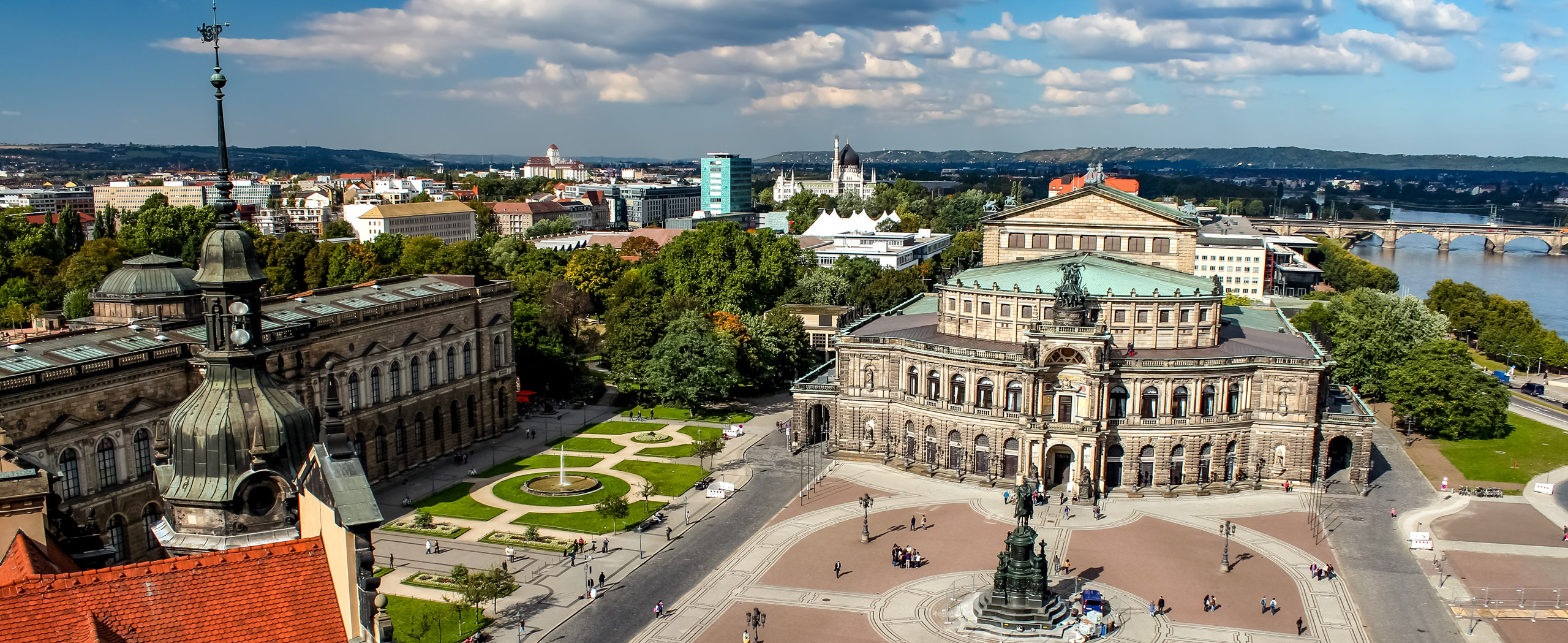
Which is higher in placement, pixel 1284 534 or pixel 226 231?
pixel 226 231

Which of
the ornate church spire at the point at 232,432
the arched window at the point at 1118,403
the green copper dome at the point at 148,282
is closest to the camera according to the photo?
the ornate church spire at the point at 232,432

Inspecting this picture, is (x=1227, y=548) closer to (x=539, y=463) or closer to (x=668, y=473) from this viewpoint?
(x=668, y=473)

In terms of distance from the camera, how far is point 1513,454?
8444cm

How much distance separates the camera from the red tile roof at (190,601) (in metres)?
19.0

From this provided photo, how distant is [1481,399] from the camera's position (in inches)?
3410

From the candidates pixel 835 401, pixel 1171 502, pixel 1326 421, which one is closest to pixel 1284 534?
pixel 1171 502

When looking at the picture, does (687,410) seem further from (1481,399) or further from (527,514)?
(1481,399)

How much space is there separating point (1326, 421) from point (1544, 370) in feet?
221

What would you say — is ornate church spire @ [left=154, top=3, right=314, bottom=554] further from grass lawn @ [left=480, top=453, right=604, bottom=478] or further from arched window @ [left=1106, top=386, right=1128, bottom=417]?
arched window @ [left=1106, top=386, right=1128, bottom=417]

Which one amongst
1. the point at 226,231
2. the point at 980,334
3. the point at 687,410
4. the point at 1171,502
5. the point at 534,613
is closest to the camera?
the point at 226,231

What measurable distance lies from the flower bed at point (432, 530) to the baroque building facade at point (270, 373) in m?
7.28

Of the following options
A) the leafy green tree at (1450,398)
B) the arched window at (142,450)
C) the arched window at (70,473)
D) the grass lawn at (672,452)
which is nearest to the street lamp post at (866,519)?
the grass lawn at (672,452)

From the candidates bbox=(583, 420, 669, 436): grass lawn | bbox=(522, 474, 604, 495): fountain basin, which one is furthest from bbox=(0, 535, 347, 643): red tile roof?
bbox=(583, 420, 669, 436): grass lawn

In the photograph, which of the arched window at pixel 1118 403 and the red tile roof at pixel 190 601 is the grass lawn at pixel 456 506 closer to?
the arched window at pixel 1118 403
